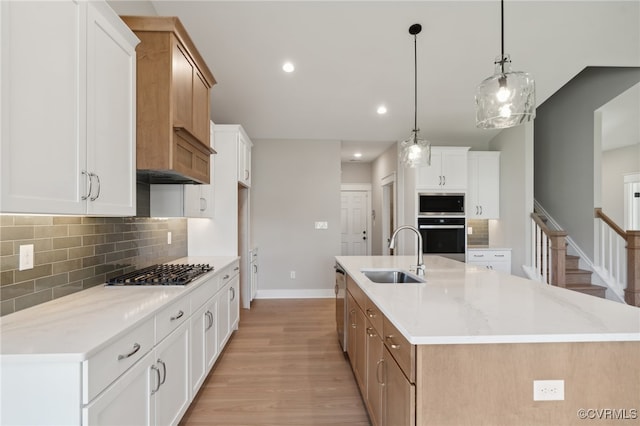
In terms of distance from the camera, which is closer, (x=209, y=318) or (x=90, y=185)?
(x=90, y=185)

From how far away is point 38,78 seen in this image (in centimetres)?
117

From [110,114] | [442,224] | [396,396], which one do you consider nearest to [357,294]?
[396,396]

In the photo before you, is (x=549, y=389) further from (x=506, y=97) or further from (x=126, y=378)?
(x=126, y=378)

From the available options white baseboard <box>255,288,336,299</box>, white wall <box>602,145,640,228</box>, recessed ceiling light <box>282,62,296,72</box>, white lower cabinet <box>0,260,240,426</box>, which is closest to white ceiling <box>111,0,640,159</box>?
recessed ceiling light <box>282,62,296,72</box>

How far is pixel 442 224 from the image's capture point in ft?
15.4

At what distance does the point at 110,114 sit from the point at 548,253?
502 centimetres

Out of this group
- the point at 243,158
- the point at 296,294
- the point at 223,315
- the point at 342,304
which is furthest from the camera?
the point at 296,294

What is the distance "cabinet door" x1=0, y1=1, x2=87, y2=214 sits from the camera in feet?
3.46

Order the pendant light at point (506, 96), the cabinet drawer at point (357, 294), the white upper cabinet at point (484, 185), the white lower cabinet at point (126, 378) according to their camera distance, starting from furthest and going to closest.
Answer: the white upper cabinet at point (484, 185), the cabinet drawer at point (357, 294), the pendant light at point (506, 96), the white lower cabinet at point (126, 378)

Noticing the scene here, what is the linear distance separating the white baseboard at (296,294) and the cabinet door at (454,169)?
2.54 meters

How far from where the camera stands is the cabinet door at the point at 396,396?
1178 millimetres

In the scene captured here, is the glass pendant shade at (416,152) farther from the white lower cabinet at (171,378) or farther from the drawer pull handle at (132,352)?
the drawer pull handle at (132,352)

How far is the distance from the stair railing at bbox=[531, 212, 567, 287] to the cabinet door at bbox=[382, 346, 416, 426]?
11.5ft

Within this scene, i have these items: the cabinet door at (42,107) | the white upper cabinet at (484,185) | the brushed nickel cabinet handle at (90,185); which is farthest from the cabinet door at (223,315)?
the white upper cabinet at (484,185)
